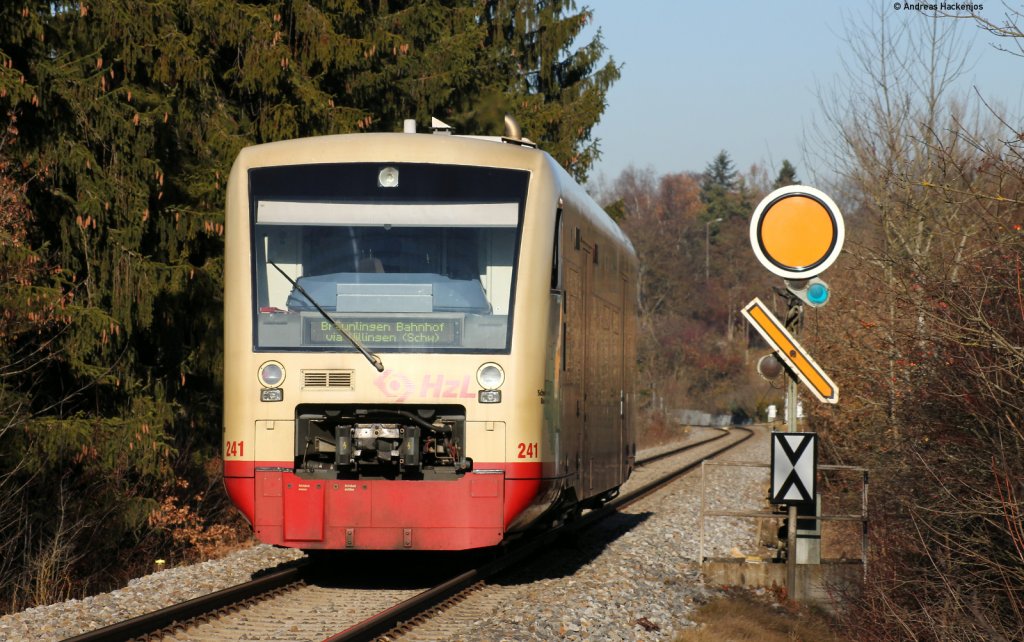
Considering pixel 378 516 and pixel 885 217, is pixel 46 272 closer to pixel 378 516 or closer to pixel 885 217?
pixel 378 516

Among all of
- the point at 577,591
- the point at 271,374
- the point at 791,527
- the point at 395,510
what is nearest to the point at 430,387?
the point at 395,510

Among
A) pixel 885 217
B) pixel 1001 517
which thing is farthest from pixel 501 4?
pixel 1001 517

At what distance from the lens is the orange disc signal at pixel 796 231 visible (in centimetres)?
922

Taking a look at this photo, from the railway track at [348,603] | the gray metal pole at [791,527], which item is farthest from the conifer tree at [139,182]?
the gray metal pole at [791,527]

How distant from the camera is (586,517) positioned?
55.8 ft

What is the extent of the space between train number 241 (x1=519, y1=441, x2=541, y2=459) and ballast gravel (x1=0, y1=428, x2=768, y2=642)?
1055mm

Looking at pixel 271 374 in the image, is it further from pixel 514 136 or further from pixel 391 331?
pixel 514 136

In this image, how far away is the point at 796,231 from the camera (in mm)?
9328

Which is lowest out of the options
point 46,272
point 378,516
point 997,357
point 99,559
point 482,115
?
point 99,559

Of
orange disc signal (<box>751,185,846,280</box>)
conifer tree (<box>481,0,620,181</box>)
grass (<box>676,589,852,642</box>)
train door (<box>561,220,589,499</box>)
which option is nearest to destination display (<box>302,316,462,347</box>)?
train door (<box>561,220,589,499</box>)

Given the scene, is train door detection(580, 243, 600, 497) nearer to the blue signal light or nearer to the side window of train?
the side window of train

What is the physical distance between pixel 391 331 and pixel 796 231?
9.88 feet

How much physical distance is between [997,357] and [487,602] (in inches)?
169

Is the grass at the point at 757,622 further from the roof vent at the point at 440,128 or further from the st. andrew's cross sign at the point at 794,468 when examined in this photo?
the roof vent at the point at 440,128
